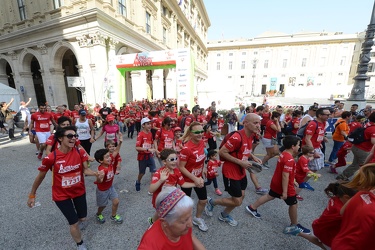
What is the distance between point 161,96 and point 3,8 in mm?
18732

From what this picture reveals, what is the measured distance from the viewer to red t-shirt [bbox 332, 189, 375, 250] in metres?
1.42

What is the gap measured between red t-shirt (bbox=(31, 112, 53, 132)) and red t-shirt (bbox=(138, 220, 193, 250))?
6299 mm

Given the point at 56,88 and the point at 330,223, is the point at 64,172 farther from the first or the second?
the point at 56,88

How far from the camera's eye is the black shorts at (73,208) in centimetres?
233

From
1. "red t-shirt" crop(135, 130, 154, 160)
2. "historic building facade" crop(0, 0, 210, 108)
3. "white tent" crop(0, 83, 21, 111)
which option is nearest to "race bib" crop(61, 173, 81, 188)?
"red t-shirt" crop(135, 130, 154, 160)

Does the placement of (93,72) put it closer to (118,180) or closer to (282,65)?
(118,180)


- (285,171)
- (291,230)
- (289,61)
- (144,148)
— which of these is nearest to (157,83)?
(144,148)

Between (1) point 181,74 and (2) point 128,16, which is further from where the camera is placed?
(2) point 128,16

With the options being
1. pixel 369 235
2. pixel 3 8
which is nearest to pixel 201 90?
pixel 369 235

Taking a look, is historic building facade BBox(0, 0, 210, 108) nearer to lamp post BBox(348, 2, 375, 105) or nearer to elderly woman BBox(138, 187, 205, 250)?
lamp post BBox(348, 2, 375, 105)

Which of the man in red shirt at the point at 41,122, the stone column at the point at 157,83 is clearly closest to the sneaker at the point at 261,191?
the man in red shirt at the point at 41,122

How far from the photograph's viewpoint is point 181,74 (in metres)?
10.4

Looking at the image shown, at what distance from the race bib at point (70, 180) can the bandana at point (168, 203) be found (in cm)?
180

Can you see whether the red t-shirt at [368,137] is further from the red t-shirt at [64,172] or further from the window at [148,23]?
the window at [148,23]
